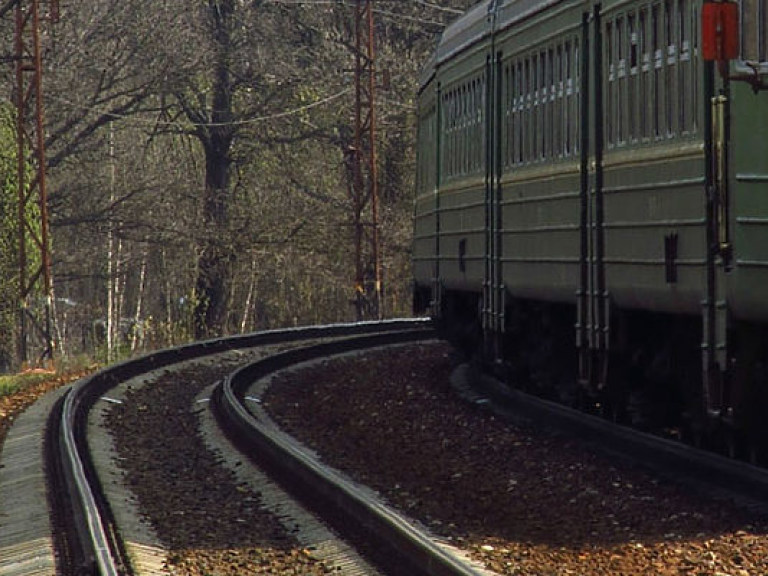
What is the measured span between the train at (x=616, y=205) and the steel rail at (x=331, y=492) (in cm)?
199

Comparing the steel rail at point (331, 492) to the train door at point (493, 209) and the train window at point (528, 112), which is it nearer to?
the train door at point (493, 209)

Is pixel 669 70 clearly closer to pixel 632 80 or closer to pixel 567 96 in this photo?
pixel 632 80

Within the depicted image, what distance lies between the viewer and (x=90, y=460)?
1346cm

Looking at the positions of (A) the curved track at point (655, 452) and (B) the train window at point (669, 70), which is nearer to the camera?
(A) the curved track at point (655, 452)

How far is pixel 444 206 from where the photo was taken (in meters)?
18.9

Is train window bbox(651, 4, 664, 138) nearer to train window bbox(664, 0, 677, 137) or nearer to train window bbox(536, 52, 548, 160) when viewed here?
train window bbox(664, 0, 677, 137)

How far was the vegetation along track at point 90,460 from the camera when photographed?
9273 mm

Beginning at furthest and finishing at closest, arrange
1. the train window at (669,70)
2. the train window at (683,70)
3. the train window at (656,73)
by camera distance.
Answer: the train window at (656,73) < the train window at (669,70) < the train window at (683,70)

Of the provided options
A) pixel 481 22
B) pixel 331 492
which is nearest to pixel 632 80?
pixel 331 492

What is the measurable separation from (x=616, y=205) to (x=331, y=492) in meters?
2.79

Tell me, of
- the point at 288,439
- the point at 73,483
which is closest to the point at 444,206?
the point at 288,439

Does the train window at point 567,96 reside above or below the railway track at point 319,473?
above

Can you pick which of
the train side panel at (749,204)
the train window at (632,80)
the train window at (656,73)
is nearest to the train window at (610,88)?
the train window at (632,80)

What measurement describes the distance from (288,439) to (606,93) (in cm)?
Result: 382
